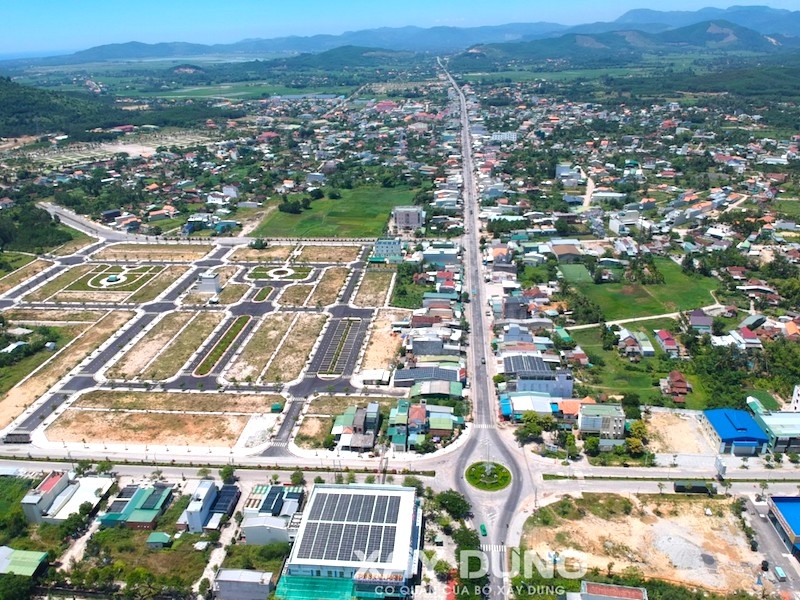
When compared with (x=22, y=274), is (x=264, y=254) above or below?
below

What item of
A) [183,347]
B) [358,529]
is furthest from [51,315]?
[358,529]

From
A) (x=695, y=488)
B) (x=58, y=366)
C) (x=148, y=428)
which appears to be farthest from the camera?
(x=58, y=366)

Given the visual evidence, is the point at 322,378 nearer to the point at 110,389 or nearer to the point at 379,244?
the point at 110,389

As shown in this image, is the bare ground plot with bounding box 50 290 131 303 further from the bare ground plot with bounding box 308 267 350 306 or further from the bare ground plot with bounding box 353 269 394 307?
the bare ground plot with bounding box 353 269 394 307

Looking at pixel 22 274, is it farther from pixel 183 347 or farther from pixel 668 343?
pixel 668 343

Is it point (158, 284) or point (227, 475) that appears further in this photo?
point (158, 284)

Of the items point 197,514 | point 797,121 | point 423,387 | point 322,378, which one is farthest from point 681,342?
point 797,121
